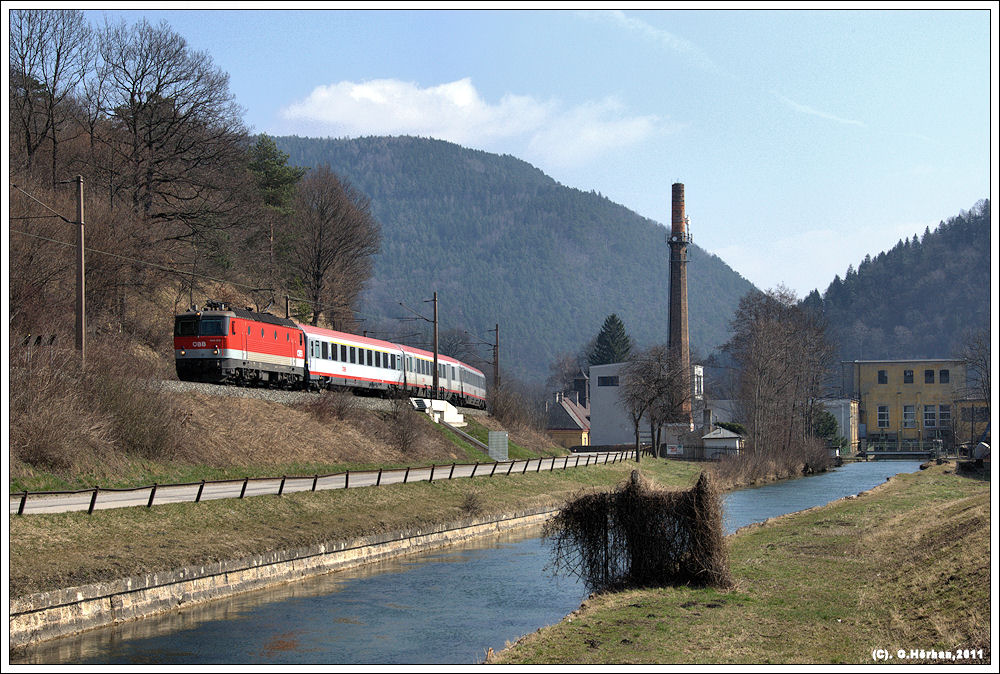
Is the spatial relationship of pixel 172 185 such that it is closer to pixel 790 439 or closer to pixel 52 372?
pixel 52 372

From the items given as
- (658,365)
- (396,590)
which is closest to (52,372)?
(396,590)

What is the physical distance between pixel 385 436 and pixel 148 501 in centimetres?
2603

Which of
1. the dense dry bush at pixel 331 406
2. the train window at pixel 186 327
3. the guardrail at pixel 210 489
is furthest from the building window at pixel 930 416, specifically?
the train window at pixel 186 327

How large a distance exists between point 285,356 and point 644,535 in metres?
30.3

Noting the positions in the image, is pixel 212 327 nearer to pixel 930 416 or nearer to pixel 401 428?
pixel 401 428

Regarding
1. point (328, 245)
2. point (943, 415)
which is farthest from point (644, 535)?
point (943, 415)

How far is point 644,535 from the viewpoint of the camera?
20.6m

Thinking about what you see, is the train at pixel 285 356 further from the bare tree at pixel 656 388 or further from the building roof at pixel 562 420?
the building roof at pixel 562 420

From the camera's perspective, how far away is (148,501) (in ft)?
84.9

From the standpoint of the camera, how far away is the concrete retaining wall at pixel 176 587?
57.7ft

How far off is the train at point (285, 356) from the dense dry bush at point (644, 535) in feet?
80.3

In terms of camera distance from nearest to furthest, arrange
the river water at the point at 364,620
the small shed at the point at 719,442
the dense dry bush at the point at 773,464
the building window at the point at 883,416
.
Result: the river water at the point at 364,620 < the dense dry bush at the point at 773,464 < the small shed at the point at 719,442 < the building window at the point at 883,416

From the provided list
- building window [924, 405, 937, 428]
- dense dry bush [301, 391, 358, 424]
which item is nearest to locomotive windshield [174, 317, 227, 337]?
dense dry bush [301, 391, 358, 424]

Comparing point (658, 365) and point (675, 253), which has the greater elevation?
point (675, 253)
